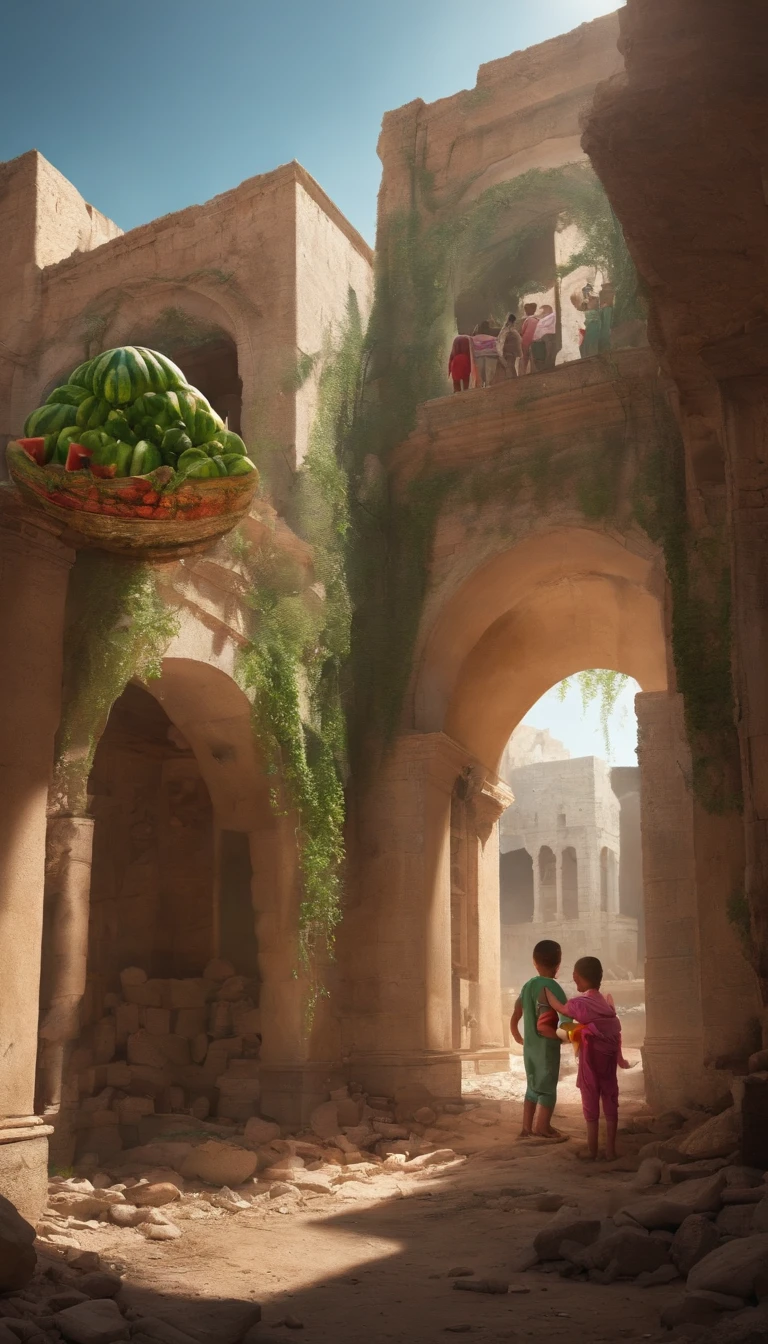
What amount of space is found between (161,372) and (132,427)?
44 centimetres

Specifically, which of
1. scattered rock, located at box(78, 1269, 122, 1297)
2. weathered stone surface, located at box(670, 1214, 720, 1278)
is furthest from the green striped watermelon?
weathered stone surface, located at box(670, 1214, 720, 1278)

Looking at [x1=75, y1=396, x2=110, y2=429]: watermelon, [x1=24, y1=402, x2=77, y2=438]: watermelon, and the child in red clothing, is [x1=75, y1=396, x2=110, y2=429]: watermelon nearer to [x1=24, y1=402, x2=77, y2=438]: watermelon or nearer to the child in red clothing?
[x1=24, y1=402, x2=77, y2=438]: watermelon

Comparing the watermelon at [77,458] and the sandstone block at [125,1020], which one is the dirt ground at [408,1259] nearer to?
the sandstone block at [125,1020]

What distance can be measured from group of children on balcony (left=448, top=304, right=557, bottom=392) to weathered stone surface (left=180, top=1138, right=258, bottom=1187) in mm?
7792

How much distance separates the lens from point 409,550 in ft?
40.2

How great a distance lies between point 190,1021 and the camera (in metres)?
11.3

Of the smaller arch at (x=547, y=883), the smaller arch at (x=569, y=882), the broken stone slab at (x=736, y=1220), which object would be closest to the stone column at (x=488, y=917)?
the broken stone slab at (x=736, y=1220)

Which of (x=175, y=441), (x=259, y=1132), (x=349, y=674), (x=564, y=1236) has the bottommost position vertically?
(x=259, y=1132)

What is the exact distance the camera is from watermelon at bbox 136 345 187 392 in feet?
25.8

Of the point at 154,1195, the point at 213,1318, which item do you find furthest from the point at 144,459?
the point at 213,1318

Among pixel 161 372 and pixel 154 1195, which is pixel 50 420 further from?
pixel 154 1195

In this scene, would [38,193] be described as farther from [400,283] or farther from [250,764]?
[250,764]

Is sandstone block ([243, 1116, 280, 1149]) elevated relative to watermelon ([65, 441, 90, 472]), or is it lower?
lower

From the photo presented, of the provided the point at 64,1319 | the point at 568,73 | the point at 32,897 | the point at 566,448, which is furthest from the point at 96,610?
the point at 568,73
